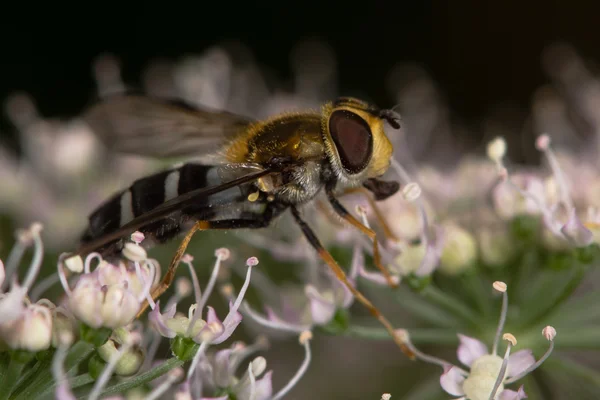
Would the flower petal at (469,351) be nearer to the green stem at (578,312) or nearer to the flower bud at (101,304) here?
the green stem at (578,312)

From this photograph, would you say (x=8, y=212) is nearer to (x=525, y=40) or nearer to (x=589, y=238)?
(x=589, y=238)

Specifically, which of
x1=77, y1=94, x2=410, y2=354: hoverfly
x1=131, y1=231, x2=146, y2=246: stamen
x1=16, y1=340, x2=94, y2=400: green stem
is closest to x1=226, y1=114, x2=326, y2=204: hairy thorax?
x1=77, y1=94, x2=410, y2=354: hoverfly

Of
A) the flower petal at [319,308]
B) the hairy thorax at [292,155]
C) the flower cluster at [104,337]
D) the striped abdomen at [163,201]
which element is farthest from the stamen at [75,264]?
the flower petal at [319,308]

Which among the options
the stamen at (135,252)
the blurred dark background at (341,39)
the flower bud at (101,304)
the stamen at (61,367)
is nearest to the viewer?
the stamen at (61,367)

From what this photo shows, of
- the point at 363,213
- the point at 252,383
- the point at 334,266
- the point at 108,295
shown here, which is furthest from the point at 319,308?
the point at 108,295

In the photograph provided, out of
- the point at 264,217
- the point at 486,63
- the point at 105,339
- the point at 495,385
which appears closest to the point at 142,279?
the point at 105,339

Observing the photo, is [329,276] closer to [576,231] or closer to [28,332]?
[576,231]
